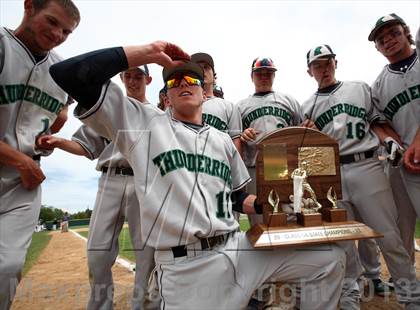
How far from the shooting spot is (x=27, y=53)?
1.98 m

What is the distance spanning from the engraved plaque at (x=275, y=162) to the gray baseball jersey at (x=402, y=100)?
1.41m

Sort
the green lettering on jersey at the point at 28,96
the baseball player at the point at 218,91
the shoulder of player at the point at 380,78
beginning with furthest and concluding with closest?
1. the baseball player at the point at 218,91
2. the shoulder of player at the point at 380,78
3. the green lettering on jersey at the point at 28,96

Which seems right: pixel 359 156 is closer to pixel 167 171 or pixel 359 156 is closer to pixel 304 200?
pixel 304 200

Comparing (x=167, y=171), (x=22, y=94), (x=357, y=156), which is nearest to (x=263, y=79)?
(x=357, y=156)

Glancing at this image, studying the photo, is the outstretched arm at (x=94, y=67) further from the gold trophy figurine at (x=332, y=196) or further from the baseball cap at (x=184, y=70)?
the gold trophy figurine at (x=332, y=196)

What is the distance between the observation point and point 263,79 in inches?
128

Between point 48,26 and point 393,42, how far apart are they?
2.82 metres

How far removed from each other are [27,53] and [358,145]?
9.13 ft

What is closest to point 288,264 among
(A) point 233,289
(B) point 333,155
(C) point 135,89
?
(A) point 233,289

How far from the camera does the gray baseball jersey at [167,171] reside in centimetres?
165

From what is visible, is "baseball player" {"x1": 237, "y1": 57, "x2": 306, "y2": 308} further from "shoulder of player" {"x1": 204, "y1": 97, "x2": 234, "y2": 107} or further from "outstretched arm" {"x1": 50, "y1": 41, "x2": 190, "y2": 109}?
"outstretched arm" {"x1": 50, "y1": 41, "x2": 190, "y2": 109}

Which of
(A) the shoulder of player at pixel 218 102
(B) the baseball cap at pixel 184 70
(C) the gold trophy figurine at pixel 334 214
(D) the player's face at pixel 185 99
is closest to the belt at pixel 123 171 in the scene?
(D) the player's face at pixel 185 99

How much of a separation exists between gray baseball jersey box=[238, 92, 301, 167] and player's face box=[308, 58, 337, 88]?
0.36 m

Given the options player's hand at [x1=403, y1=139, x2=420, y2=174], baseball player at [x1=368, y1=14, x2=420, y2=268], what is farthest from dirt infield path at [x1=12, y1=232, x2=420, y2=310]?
player's hand at [x1=403, y1=139, x2=420, y2=174]
